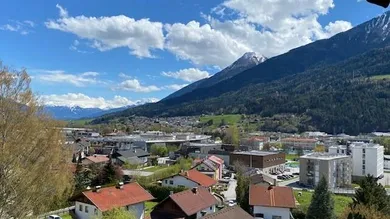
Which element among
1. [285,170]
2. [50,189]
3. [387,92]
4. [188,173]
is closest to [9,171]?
[50,189]

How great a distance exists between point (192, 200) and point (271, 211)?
7.36m

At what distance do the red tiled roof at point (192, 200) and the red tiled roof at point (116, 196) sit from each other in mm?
3969

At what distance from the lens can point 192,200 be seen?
36531mm

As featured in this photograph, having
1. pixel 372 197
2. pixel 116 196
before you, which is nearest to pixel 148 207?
pixel 116 196

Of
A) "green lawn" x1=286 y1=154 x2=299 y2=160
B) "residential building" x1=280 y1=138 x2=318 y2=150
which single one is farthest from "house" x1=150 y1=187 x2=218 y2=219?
Answer: "residential building" x1=280 y1=138 x2=318 y2=150

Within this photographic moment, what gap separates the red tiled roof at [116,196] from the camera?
3431 cm

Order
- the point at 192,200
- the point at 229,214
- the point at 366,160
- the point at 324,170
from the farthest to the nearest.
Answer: the point at 366,160
the point at 324,170
the point at 192,200
the point at 229,214

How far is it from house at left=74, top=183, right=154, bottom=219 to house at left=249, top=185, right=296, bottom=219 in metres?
10.0

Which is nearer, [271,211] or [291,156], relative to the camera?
[271,211]

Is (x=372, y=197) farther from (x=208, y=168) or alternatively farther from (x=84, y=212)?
(x=208, y=168)

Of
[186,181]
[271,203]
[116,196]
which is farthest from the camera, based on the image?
[186,181]

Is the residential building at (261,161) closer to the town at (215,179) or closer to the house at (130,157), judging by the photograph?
the town at (215,179)

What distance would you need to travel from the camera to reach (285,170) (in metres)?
89.9

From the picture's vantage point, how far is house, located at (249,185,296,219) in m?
37.0
